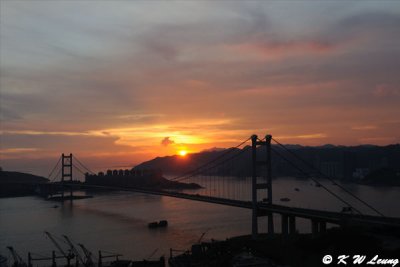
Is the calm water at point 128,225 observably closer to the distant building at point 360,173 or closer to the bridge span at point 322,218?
the bridge span at point 322,218

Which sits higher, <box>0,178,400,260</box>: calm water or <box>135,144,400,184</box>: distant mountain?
<box>135,144,400,184</box>: distant mountain

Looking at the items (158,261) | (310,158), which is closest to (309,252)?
(158,261)

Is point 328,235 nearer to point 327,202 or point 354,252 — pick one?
point 354,252

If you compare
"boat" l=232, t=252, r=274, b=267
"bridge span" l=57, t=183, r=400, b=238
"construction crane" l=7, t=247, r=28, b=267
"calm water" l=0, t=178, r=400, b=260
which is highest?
"bridge span" l=57, t=183, r=400, b=238

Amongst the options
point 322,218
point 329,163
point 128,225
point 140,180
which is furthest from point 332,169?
point 322,218

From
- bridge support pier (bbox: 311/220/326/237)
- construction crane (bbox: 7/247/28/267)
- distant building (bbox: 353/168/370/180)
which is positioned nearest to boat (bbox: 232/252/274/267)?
bridge support pier (bbox: 311/220/326/237)

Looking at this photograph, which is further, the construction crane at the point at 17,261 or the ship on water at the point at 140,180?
the ship on water at the point at 140,180

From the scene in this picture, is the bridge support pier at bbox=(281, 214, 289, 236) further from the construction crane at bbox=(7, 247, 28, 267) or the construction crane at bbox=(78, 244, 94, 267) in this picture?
the construction crane at bbox=(7, 247, 28, 267)

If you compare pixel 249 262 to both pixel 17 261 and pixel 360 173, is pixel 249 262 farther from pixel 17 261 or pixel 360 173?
pixel 360 173

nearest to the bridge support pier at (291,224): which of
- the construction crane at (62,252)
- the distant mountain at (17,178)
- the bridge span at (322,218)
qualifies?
the bridge span at (322,218)

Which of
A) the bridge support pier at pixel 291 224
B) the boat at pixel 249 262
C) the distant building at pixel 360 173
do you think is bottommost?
the boat at pixel 249 262

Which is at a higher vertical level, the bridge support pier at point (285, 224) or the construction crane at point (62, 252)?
the bridge support pier at point (285, 224)

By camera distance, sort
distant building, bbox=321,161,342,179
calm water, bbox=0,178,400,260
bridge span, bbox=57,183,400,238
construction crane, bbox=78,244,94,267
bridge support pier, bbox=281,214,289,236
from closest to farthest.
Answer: bridge span, bbox=57,183,400,238, construction crane, bbox=78,244,94,267, bridge support pier, bbox=281,214,289,236, calm water, bbox=0,178,400,260, distant building, bbox=321,161,342,179
